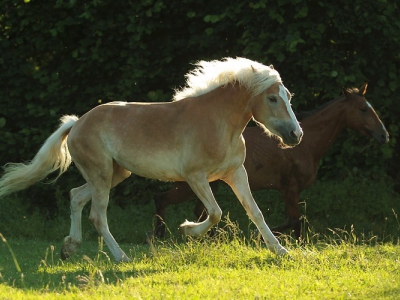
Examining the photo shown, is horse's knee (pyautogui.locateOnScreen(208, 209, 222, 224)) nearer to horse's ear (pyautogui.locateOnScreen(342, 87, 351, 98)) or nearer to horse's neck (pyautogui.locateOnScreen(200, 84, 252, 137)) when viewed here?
horse's neck (pyautogui.locateOnScreen(200, 84, 252, 137))

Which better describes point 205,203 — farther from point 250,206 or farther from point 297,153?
point 297,153

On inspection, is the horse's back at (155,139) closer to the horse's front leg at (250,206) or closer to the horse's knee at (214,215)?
the horse's front leg at (250,206)

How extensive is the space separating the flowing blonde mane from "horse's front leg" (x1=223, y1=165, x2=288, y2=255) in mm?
883

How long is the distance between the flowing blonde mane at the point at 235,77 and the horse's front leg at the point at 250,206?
2.90ft

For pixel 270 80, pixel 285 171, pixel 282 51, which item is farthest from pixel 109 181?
pixel 282 51

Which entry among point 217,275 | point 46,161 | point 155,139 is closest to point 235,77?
point 155,139

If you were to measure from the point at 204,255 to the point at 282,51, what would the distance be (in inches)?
208

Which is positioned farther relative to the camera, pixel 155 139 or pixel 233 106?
pixel 155 139

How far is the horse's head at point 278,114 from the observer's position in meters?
8.52

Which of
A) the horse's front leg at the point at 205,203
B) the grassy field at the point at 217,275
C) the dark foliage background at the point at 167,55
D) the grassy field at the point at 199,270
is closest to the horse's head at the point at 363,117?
the dark foliage background at the point at 167,55

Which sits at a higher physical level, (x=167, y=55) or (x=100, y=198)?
(x=100, y=198)

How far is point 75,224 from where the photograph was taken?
30.7 ft

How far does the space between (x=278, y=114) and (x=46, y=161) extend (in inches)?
111

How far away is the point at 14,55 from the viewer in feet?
46.4
